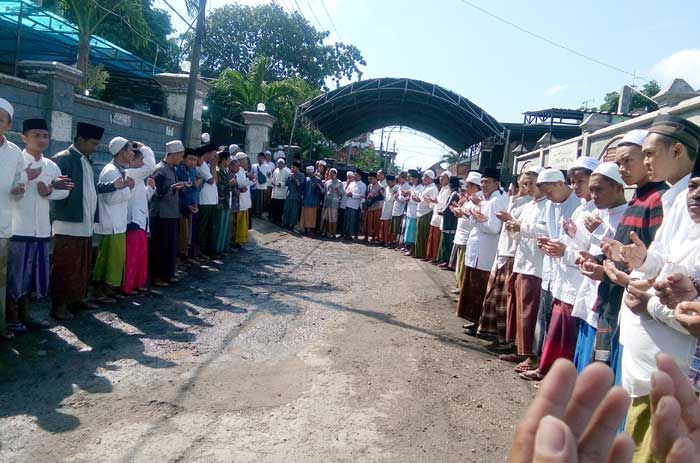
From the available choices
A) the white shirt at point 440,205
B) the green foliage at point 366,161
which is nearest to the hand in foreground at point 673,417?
the white shirt at point 440,205

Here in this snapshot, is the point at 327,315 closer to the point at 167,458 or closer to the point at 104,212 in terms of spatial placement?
the point at 104,212

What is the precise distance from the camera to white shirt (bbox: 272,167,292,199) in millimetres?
13438

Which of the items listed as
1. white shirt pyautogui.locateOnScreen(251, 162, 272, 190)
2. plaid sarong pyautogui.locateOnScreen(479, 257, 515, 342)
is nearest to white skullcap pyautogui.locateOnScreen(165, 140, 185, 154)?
plaid sarong pyautogui.locateOnScreen(479, 257, 515, 342)

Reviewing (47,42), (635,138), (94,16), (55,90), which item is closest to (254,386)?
(635,138)

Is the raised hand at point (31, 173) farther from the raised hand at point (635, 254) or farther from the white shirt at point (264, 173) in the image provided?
the white shirt at point (264, 173)

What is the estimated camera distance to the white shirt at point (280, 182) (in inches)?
529

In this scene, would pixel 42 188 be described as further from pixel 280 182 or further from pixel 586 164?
pixel 280 182

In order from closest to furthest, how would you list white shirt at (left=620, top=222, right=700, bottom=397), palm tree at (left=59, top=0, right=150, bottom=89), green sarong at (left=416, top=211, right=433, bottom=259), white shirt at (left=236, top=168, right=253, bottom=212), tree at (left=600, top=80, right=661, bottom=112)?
white shirt at (left=620, top=222, right=700, bottom=397) < white shirt at (left=236, top=168, right=253, bottom=212) < green sarong at (left=416, top=211, right=433, bottom=259) < palm tree at (left=59, top=0, right=150, bottom=89) < tree at (left=600, top=80, right=661, bottom=112)

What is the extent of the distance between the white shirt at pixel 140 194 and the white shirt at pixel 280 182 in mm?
7328

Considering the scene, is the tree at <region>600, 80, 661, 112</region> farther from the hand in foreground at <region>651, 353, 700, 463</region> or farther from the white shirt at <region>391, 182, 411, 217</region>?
the hand in foreground at <region>651, 353, 700, 463</region>

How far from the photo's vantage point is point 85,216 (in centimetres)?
512

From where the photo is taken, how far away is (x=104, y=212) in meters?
5.60

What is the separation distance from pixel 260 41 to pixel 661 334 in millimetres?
34216

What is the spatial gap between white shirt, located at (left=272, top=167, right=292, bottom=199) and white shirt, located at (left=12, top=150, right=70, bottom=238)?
8.73m
